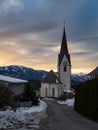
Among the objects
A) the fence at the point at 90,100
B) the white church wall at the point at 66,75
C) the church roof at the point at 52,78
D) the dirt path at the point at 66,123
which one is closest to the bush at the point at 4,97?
the dirt path at the point at 66,123

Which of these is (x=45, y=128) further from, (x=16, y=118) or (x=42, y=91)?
(x=42, y=91)

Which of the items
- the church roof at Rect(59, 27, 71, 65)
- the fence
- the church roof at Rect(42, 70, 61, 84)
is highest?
the church roof at Rect(59, 27, 71, 65)

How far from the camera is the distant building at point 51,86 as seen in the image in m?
125

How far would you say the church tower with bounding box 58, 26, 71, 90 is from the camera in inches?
5172

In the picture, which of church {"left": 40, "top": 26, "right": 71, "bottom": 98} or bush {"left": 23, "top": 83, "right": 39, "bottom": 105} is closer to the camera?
bush {"left": 23, "top": 83, "right": 39, "bottom": 105}

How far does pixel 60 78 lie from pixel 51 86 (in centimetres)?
714

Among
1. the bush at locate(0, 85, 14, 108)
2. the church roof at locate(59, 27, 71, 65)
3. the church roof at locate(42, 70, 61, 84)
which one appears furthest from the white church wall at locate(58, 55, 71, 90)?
the bush at locate(0, 85, 14, 108)

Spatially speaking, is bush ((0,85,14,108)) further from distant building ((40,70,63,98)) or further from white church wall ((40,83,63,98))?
distant building ((40,70,63,98))

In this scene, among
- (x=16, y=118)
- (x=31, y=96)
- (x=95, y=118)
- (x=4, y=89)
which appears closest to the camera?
(x=16, y=118)

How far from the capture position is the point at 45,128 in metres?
21.2

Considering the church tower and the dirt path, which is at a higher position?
the church tower

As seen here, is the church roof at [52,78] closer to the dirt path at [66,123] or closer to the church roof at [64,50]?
the church roof at [64,50]

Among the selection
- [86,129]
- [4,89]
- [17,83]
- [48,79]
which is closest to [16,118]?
[86,129]

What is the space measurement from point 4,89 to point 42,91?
9450 centimetres
